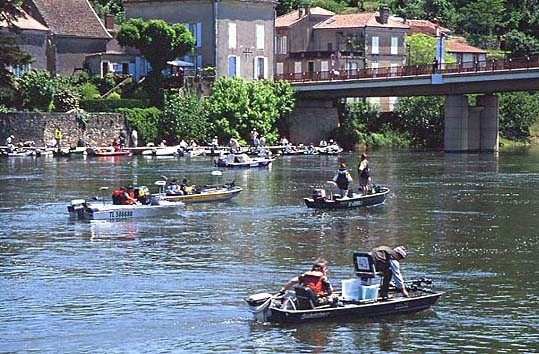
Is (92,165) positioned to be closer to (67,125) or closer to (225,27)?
(67,125)

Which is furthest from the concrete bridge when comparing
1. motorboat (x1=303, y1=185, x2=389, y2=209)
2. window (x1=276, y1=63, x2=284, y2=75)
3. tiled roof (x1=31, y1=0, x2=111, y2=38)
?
motorboat (x1=303, y1=185, x2=389, y2=209)

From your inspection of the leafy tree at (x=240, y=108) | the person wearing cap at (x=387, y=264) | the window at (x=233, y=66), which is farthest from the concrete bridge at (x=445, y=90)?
the person wearing cap at (x=387, y=264)

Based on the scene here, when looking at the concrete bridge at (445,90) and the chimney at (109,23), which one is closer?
the concrete bridge at (445,90)

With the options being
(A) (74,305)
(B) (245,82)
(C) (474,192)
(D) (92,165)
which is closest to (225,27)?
(B) (245,82)

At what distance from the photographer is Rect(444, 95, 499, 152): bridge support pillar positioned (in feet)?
384

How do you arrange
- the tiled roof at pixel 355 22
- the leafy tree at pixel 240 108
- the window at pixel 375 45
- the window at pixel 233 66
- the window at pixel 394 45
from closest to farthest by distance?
1. the leafy tree at pixel 240 108
2. the window at pixel 233 66
3. the tiled roof at pixel 355 22
4. the window at pixel 375 45
5. the window at pixel 394 45

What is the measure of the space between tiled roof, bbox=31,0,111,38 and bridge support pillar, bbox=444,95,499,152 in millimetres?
34394

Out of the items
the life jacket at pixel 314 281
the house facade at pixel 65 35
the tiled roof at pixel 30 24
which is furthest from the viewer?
the house facade at pixel 65 35

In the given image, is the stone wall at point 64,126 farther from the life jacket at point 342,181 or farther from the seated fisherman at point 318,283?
the seated fisherman at point 318,283

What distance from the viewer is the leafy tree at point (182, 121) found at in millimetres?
111875

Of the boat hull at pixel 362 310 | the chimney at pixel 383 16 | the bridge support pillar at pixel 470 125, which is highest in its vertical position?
the chimney at pixel 383 16

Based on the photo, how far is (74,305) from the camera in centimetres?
3612

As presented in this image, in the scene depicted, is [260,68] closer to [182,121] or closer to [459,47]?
[182,121]

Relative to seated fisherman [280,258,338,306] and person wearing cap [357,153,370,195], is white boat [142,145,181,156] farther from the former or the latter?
seated fisherman [280,258,338,306]
